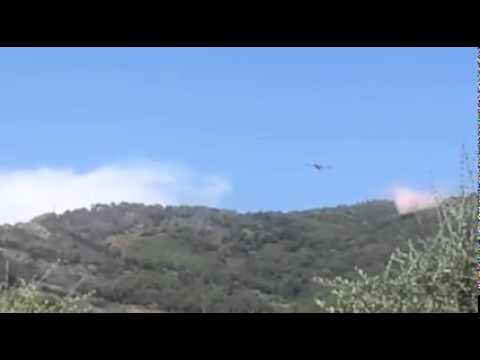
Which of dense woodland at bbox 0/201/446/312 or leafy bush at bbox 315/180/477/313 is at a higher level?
dense woodland at bbox 0/201/446/312

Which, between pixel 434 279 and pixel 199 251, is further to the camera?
pixel 199 251

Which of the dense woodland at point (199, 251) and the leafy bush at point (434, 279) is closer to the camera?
the leafy bush at point (434, 279)

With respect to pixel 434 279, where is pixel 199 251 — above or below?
above

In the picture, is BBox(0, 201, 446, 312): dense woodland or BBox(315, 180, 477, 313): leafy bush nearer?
BBox(315, 180, 477, 313): leafy bush

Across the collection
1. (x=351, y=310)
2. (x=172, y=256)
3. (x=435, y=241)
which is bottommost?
(x=351, y=310)

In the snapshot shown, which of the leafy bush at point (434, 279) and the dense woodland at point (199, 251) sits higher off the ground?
the dense woodland at point (199, 251)
